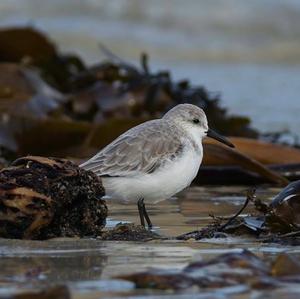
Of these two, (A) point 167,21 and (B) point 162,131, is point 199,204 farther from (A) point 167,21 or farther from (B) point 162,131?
(A) point 167,21

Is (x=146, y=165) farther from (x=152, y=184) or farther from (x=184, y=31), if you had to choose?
(x=184, y=31)

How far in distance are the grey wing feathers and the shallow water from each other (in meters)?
0.25

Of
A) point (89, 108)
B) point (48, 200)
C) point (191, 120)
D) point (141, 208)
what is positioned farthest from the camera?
point (89, 108)

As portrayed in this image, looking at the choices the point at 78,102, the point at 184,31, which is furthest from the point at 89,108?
the point at 184,31

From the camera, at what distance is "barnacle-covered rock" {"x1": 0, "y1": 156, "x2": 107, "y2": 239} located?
3.54 m

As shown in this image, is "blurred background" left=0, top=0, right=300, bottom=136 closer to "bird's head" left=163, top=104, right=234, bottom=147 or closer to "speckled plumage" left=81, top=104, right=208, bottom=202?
"bird's head" left=163, top=104, right=234, bottom=147

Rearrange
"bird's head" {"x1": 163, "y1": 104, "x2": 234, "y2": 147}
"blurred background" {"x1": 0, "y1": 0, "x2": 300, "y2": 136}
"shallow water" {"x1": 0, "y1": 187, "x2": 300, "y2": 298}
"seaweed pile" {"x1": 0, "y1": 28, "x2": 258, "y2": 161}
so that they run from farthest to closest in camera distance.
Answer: "blurred background" {"x1": 0, "y1": 0, "x2": 300, "y2": 136}
"seaweed pile" {"x1": 0, "y1": 28, "x2": 258, "y2": 161}
"bird's head" {"x1": 163, "y1": 104, "x2": 234, "y2": 147}
"shallow water" {"x1": 0, "y1": 187, "x2": 300, "y2": 298}

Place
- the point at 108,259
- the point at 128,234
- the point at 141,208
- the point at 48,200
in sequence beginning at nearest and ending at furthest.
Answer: the point at 108,259 → the point at 48,200 → the point at 128,234 → the point at 141,208

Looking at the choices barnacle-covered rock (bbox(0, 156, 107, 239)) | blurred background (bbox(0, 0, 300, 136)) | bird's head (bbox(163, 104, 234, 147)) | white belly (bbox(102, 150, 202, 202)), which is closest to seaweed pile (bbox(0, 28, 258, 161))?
bird's head (bbox(163, 104, 234, 147))

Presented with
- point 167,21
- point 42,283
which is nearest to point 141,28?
point 167,21

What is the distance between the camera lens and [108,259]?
10.5ft

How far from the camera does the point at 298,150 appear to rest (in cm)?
584

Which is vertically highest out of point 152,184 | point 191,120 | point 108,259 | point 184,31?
point 184,31

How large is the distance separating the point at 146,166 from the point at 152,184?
0.10m
